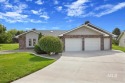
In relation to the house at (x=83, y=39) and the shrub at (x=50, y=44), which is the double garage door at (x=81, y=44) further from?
the shrub at (x=50, y=44)

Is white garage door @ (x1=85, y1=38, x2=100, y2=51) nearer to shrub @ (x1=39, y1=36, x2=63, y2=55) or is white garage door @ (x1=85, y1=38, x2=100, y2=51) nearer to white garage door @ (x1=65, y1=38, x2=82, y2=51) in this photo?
white garage door @ (x1=65, y1=38, x2=82, y2=51)

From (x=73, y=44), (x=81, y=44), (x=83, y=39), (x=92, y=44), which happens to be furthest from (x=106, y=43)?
(x=73, y=44)

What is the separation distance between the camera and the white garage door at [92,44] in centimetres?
2630

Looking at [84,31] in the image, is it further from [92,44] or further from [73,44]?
[73,44]

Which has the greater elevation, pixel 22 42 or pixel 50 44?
pixel 22 42

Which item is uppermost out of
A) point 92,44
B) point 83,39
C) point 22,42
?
point 83,39

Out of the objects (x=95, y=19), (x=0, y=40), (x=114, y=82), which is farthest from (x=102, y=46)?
(x=0, y=40)

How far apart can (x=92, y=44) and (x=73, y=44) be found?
9.76 ft

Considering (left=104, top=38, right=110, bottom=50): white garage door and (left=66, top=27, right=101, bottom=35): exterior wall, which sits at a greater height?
(left=66, top=27, right=101, bottom=35): exterior wall

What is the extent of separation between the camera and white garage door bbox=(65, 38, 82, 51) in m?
26.0

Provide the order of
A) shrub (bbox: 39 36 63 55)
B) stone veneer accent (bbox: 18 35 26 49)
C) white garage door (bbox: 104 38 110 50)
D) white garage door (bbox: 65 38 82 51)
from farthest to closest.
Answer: stone veneer accent (bbox: 18 35 26 49) → white garage door (bbox: 104 38 110 50) → white garage door (bbox: 65 38 82 51) → shrub (bbox: 39 36 63 55)

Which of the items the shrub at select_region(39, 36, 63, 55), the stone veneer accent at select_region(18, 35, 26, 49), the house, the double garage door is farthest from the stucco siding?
the stone veneer accent at select_region(18, 35, 26, 49)

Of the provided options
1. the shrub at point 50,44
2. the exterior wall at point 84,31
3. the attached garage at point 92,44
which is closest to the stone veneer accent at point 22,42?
the exterior wall at point 84,31

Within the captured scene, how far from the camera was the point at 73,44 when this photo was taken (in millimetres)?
26078
